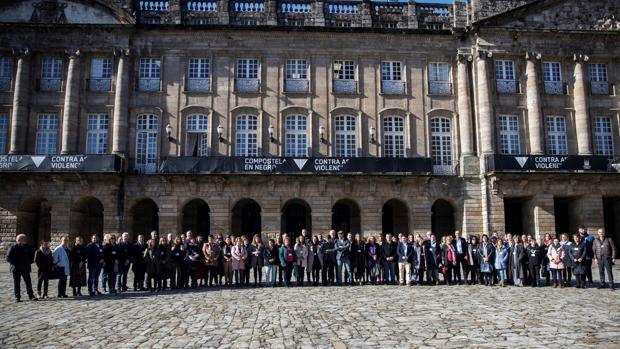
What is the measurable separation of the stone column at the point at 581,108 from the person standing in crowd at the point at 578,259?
533 inches

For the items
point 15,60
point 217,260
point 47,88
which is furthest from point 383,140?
point 15,60

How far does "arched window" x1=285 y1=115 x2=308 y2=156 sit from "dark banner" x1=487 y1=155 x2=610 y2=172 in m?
9.86

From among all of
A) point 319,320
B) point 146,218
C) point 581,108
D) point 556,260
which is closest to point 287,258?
point 319,320

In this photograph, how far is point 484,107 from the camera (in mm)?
27062

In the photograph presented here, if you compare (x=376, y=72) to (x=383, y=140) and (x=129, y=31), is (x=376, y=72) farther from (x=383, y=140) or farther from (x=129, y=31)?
(x=129, y=31)

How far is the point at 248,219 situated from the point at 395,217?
8463mm

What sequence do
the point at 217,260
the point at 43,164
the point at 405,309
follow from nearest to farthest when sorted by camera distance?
1. the point at 405,309
2. the point at 217,260
3. the point at 43,164

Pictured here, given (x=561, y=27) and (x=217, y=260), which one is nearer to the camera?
(x=217, y=260)

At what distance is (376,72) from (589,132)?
1238cm

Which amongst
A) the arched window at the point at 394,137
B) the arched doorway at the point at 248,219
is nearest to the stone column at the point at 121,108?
the arched doorway at the point at 248,219

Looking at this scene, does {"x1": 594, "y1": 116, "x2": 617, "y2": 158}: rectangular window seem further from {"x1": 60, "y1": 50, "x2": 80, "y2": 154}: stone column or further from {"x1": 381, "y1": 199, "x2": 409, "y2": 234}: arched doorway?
{"x1": 60, "y1": 50, "x2": 80, "y2": 154}: stone column

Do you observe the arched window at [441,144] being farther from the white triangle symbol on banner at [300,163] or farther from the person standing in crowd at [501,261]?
the person standing in crowd at [501,261]

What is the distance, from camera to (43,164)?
2466cm

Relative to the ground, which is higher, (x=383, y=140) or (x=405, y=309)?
(x=383, y=140)
